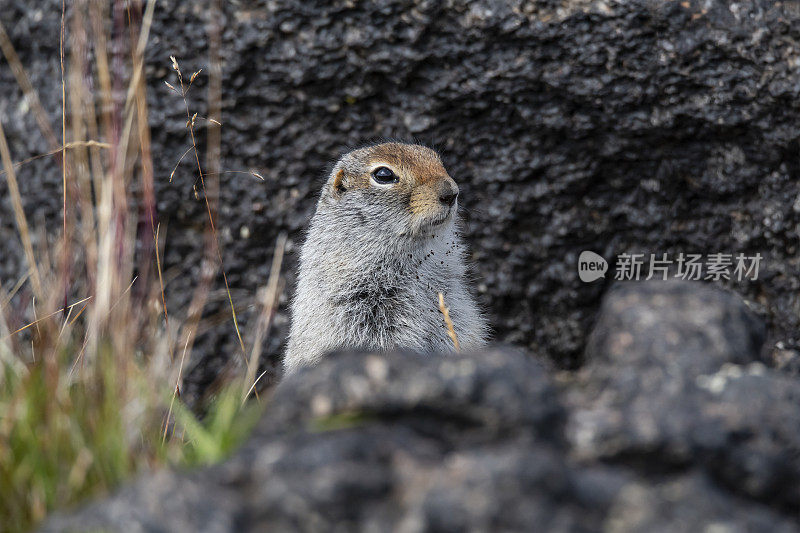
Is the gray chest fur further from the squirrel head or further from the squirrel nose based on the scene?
the squirrel nose

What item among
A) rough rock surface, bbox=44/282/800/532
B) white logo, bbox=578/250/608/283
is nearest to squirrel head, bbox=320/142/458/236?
white logo, bbox=578/250/608/283

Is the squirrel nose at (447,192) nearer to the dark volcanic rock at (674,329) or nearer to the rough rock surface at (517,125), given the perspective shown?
the rough rock surface at (517,125)

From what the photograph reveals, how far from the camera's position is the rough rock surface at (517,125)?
523 centimetres

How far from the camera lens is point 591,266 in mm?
5715

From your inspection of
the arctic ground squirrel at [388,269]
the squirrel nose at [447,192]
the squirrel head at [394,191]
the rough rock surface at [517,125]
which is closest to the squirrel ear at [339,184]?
the squirrel head at [394,191]

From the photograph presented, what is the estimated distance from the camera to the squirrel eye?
4.95 meters

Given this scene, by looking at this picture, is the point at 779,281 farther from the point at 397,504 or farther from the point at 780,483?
the point at 397,504

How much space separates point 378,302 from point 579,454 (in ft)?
8.57

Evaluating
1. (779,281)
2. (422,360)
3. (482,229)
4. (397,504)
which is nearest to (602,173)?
(482,229)

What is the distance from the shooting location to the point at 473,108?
5496 millimetres

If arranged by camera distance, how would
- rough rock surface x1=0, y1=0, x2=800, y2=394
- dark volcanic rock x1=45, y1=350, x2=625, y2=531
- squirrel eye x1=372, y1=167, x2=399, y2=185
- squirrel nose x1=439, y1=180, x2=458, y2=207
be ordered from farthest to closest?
rough rock surface x1=0, y1=0, x2=800, y2=394
squirrel eye x1=372, y1=167, x2=399, y2=185
squirrel nose x1=439, y1=180, x2=458, y2=207
dark volcanic rock x1=45, y1=350, x2=625, y2=531

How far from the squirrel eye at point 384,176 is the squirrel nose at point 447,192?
386 millimetres

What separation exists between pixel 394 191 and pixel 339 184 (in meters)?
0.52

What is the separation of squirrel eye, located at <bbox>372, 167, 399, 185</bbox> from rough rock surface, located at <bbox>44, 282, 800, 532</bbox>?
102 inches
